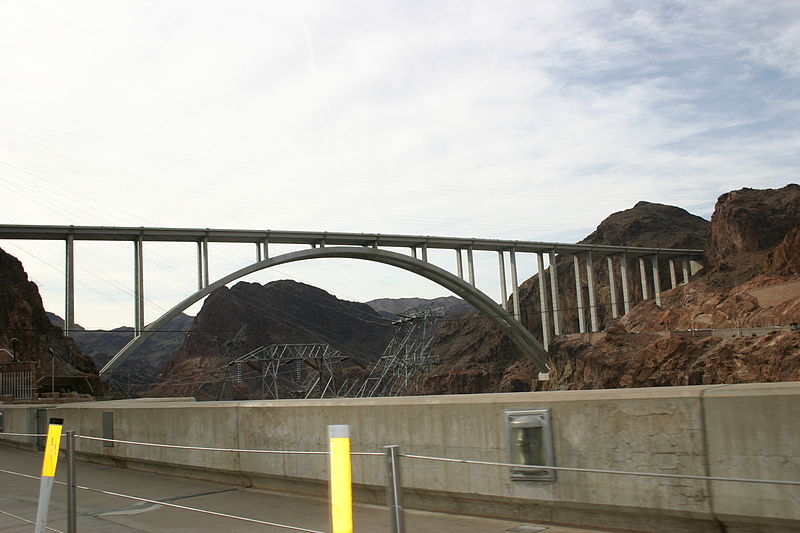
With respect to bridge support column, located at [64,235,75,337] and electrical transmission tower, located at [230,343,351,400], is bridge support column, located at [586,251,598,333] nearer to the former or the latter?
electrical transmission tower, located at [230,343,351,400]

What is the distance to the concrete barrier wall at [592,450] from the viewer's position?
14.8 feet

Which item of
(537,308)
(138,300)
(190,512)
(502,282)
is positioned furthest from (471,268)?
(537,308)

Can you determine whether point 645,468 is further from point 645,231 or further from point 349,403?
point 645,231

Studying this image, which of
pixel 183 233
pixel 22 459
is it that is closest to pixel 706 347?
pixel 183 233

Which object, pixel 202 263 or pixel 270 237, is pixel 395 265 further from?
pixel 202 263

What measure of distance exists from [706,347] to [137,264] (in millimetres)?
31988

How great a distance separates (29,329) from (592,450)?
52.4m

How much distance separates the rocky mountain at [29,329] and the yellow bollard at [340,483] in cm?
4267

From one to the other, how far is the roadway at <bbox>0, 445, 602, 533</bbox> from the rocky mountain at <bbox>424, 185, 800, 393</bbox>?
3533 centimetres

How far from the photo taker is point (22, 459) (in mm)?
12688

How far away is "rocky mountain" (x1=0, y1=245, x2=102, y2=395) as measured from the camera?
1845 inches

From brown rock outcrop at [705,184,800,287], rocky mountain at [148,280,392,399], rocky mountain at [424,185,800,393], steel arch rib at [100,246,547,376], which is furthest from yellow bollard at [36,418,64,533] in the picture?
rocky mountain at [148,280,392,399]

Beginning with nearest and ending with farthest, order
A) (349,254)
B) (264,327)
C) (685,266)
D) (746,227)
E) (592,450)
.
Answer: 1. (592,450)
2. (349,254)
3. (746,227)
4. (685,266)
5. (264,327)

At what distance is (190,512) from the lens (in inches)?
288
